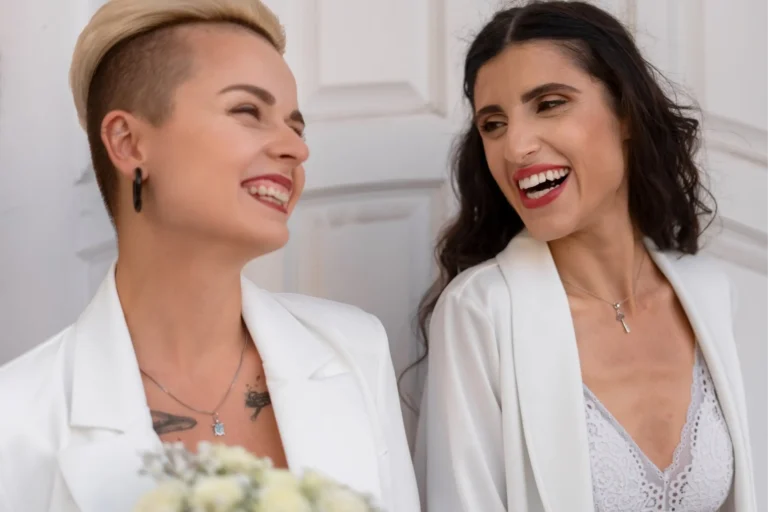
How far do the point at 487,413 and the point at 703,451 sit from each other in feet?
1.19

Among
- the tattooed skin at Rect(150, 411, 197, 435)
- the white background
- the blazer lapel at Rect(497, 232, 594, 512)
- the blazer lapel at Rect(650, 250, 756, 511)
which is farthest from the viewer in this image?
the white background

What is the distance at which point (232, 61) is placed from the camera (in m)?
1.30

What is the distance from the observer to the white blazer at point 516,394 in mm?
1479

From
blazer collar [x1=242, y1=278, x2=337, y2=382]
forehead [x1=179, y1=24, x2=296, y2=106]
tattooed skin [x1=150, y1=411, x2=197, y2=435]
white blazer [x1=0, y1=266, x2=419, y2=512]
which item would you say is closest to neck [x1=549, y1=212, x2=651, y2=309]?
white blazer [x1=0, y1=266, x2=419, y2=512]

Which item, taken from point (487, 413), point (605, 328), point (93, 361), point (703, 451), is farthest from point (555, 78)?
point (93, 361)

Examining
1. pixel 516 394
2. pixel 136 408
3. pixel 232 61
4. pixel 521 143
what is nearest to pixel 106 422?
pixel 136 408

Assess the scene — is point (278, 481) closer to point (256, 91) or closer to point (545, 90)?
point (256, 91)

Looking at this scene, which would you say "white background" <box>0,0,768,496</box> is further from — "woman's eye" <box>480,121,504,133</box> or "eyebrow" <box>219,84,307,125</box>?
"eyebrow" <box>219,84,307,125</box>

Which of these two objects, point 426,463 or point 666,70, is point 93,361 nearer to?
A: point 426,463

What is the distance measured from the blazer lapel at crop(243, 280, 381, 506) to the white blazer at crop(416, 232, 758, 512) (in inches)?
7.8

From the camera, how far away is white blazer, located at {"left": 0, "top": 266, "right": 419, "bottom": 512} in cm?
117

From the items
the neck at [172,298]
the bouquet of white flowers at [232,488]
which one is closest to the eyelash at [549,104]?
the neck at [172,298]

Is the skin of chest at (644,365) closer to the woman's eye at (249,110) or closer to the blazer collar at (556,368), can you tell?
the blazer collar at (556,368)

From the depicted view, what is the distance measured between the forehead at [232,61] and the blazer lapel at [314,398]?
0.32 meters
